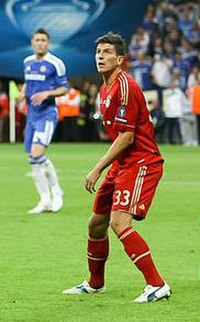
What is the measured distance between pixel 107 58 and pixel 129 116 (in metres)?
0.51

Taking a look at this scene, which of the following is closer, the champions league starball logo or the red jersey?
the red jersey

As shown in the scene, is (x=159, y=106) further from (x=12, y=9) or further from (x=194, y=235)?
(x=194, y=235)

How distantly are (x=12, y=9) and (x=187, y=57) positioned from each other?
19.0 feet

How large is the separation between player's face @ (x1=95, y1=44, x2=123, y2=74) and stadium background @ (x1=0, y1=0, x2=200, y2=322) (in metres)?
1.84

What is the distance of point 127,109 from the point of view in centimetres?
842

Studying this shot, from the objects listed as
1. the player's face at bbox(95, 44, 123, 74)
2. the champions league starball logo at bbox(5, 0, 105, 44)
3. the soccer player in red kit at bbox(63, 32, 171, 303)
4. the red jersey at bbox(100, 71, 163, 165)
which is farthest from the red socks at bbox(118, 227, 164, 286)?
the champions league starball logo at bbox(5, 0, 105, 44)

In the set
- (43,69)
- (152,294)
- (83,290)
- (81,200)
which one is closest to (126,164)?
(152,294)

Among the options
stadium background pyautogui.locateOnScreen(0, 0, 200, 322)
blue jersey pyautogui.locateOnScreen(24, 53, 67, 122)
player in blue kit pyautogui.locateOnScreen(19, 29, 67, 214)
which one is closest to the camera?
stadium background pyautogui.locateOnScreen(0, 0, 200, 322)

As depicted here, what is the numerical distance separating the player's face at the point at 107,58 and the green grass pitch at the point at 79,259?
184 centimetres

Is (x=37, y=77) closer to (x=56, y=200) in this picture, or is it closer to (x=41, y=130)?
(x=41, y=130)

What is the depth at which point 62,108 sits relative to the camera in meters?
34.6

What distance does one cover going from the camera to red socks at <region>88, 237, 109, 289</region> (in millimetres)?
8930

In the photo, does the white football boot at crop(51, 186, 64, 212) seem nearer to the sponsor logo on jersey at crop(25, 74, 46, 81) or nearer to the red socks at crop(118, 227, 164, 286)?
the sponsor logo on jersey at crop(25, 74, 46, 81)

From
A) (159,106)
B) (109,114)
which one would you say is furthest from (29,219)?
(159,106)
